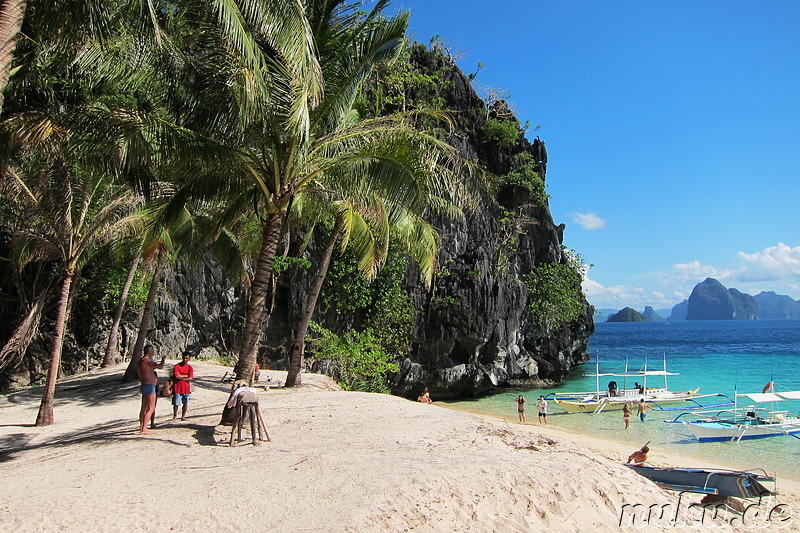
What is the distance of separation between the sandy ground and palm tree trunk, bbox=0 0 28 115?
449cm

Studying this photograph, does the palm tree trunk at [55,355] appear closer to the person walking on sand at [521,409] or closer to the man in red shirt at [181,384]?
the man in red shirt at [181,384]

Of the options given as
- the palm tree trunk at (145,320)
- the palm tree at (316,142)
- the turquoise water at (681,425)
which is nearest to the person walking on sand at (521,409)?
the turquoise water at (681,425)

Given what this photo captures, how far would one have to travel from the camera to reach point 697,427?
18609 millimetres

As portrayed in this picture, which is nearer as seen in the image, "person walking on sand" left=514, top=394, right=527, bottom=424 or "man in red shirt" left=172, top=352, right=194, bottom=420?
"man in red shirt" left=172, top=352, right=194, bottom=420

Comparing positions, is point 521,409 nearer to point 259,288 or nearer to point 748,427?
point 748,427

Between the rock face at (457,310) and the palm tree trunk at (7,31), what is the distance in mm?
11382

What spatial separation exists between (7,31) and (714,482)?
1268 centimetres

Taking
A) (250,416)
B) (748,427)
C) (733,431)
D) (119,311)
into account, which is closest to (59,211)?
(250,416)

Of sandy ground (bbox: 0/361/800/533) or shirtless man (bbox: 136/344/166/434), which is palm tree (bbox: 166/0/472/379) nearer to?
shirtless man (bbox: 136/344/166/434)

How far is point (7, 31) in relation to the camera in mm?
5746

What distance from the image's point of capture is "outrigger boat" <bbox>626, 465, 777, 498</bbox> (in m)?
9.48

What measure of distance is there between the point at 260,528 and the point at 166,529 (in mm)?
888

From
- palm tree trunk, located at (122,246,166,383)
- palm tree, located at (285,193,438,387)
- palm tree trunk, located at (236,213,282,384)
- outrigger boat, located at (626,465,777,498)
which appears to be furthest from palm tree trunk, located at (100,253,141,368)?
outrigger boat, located at (626,465,777,498)

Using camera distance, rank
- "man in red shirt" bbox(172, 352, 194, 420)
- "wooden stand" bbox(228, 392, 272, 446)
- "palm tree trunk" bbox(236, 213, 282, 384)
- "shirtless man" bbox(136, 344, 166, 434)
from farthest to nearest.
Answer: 1. "man in red shirt" bbox(172, 352, 194, 420)
2. "palm tree trunk" bbox(236, 213, 282, 384)
3. "shirtless man" bbox(136, 344, 166, 434)
4. "wooden stand" bbox(228, 392, 272, 446)
